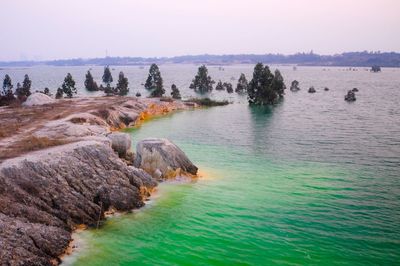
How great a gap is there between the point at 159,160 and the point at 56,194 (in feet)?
44.0

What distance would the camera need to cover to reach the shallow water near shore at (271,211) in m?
25.0

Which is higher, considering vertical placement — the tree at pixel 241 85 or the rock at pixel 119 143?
the tree at pixel 241 85

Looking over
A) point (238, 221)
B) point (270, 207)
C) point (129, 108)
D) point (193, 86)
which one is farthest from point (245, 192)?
point (193, 86)

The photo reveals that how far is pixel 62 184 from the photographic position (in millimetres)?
29906

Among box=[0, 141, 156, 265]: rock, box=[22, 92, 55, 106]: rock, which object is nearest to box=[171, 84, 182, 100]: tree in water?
box=[22, 92, 55, 106]: rock

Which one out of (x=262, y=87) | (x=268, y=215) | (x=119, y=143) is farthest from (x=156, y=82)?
(x=268, y=215)

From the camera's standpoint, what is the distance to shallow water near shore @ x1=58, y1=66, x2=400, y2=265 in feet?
81.9

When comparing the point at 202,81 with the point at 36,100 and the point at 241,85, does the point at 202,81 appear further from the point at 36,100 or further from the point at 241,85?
the point at 36,100

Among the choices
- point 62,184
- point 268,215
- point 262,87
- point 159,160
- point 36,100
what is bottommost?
point 268,215

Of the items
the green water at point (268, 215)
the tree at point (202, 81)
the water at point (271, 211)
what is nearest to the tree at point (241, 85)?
the tree at point (202, 81)

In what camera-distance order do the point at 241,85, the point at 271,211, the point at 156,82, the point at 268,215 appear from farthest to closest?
the point at 241,85
the point at 156,82
the point at 271,211
the point at 268,215

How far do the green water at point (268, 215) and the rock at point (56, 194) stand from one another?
5.44 feet

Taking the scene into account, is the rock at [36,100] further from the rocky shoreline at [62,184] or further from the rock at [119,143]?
the rock at [119,143]

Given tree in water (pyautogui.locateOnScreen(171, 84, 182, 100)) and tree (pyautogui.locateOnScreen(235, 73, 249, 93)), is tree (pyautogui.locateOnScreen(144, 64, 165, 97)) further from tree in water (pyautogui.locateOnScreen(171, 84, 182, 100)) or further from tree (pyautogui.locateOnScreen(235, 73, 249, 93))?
tree (pyautogui.locateOnScreen(235, 73, 249, 93))
